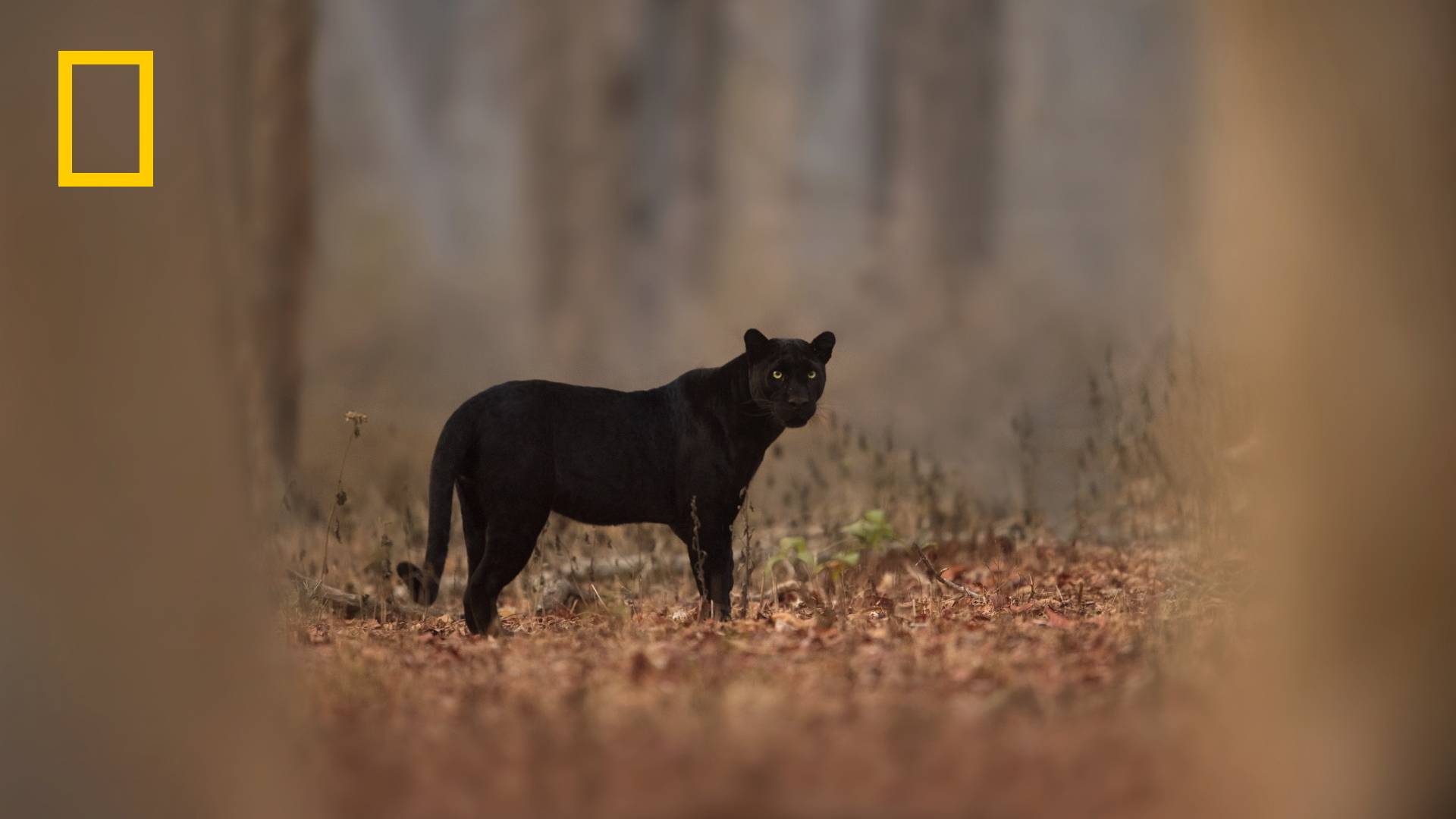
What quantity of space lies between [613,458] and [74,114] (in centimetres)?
263

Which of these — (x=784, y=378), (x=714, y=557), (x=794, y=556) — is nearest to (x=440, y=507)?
(x=714, y=557)

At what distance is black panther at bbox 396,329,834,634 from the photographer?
580cm

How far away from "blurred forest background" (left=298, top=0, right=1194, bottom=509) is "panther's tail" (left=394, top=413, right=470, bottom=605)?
4.93 m

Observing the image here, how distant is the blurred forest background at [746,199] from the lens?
36.1ft

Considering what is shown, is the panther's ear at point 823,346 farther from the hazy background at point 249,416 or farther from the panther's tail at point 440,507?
the hazy background at point 249,416

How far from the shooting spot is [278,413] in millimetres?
10781

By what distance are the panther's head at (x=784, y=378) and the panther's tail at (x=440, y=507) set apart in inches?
49.3

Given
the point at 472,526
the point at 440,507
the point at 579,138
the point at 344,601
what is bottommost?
the point at 344,601

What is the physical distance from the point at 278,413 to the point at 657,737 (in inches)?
309

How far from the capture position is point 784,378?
606 centimetres

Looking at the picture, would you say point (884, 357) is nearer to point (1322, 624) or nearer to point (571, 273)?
point (571, 273)

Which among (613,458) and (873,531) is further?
(873,531)

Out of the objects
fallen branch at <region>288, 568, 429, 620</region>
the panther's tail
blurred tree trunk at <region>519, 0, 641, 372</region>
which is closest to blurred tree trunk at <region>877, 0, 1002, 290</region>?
blurred tree trunk at <region>519, 0, 641, 372</region>

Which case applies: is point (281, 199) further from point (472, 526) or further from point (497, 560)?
point (497, 560)
